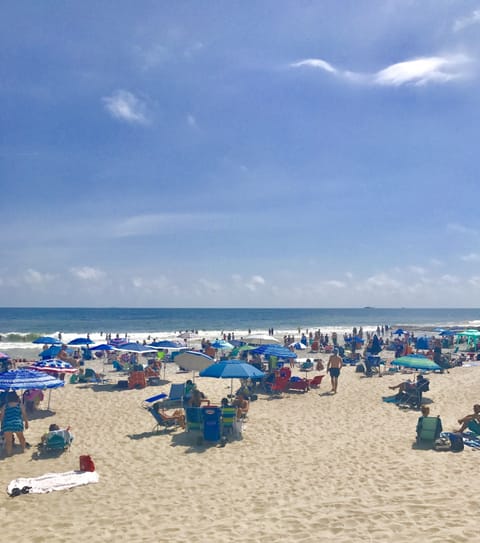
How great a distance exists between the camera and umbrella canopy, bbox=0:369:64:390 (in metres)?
9.23

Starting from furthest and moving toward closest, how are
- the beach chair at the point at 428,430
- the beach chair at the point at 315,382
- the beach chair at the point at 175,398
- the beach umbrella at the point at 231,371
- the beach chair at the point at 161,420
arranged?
the beach chair at the point at 315,382 < the beach chair at the point at 175,398 < the beach umbrella at the point at 231,371 < the beach chair at the point at 161,420 < the beach chair at the point at 428,430

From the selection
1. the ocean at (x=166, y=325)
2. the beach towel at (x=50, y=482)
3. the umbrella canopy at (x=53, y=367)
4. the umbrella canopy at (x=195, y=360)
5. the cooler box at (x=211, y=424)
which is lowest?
the ocean at (x=166, y=325)

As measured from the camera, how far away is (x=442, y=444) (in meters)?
8.80

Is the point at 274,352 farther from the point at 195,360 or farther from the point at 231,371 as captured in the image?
the point at 231,371

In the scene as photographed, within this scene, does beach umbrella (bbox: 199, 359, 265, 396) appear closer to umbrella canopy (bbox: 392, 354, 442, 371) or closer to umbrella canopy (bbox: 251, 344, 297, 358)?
umbrella canopy (bbox: 251, 344, 297, 358)

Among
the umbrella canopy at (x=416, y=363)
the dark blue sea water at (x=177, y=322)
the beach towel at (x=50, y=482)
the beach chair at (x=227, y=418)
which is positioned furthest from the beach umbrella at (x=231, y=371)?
the dark blue sea water at (x=177, y=322)

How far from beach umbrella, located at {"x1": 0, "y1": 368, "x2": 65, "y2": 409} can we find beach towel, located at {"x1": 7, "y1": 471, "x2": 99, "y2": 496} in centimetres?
245

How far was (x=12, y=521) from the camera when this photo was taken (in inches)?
227

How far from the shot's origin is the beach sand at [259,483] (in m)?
5.45

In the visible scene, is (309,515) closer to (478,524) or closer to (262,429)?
(478,524)

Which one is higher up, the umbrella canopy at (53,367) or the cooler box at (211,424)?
the umbrella canopy at (53,367)

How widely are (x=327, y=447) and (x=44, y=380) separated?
6037 mm

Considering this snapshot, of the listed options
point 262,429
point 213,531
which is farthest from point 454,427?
point 213,531

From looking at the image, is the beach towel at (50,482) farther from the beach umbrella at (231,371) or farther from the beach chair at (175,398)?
the beach chair at (175,398)
